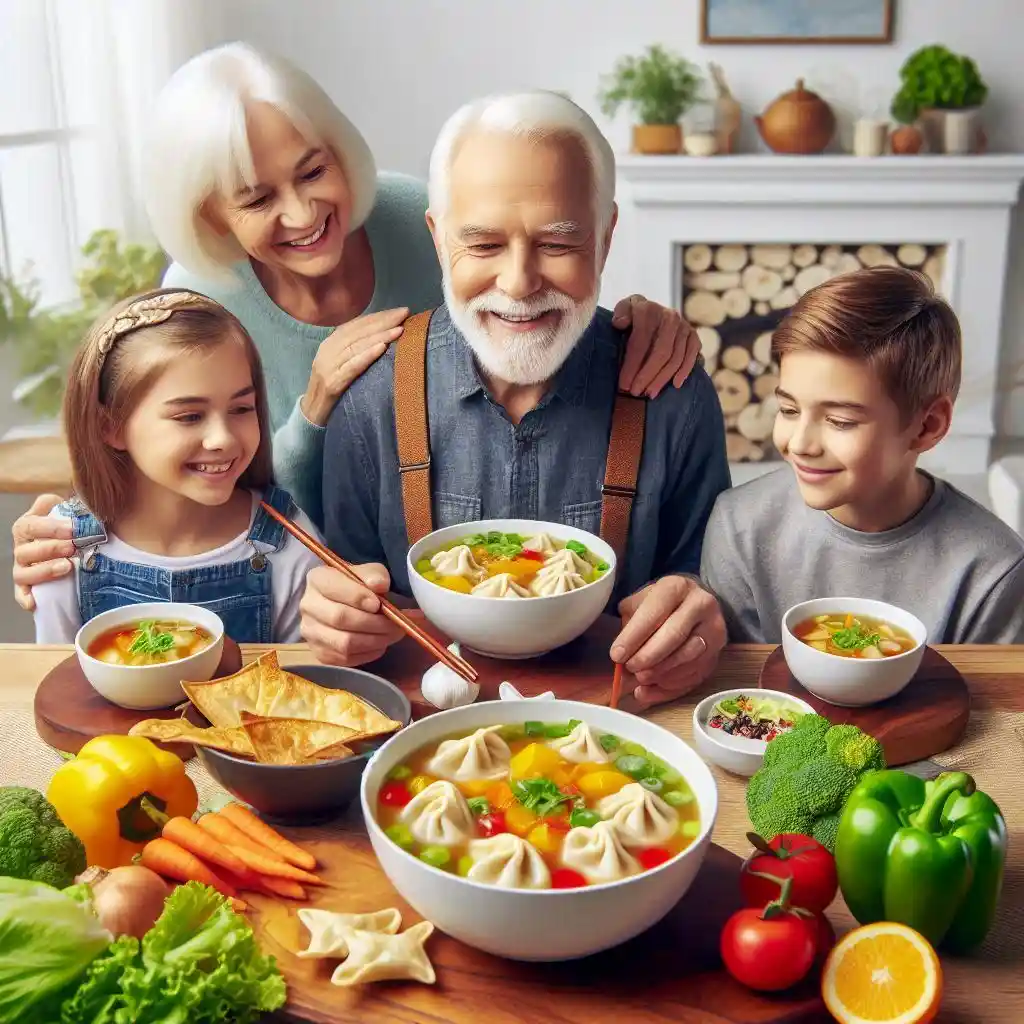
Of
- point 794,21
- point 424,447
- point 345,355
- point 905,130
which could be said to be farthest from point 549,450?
point 794,21

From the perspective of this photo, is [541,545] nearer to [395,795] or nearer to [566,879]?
[395,795]

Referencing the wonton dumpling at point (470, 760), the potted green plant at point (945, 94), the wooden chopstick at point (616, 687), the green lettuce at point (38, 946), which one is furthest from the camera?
the potted green plant at point (945, 94)

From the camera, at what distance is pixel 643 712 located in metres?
1.70

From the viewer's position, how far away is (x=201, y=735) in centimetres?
135

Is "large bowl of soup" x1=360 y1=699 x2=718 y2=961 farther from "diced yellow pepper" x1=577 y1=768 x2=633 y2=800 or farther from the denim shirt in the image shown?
the denim shirt

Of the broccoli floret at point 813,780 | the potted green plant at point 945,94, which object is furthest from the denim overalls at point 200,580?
the potted green plant at point 945,94

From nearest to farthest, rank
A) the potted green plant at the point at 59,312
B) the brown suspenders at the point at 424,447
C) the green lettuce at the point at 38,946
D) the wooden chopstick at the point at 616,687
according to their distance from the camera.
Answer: the green lettuce at the point at 38,946, the wooden chopstick at the point at 616,687, the brown suspenders at the point at 424,447, the potted green plant at the point at 59,312

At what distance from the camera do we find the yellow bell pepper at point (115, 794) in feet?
4.40

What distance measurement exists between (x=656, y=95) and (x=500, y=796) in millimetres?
4773

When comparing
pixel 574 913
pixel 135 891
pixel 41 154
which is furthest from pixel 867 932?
pixel 41 154

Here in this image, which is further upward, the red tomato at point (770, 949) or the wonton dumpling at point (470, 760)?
the wonton dumpling at point (470, 760)

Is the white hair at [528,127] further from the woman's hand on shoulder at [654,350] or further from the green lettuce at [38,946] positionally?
the green lettuce at [38,946]

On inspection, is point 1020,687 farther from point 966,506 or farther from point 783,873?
point 783,873

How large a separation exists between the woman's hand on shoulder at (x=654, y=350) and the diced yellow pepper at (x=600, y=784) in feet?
3.50
